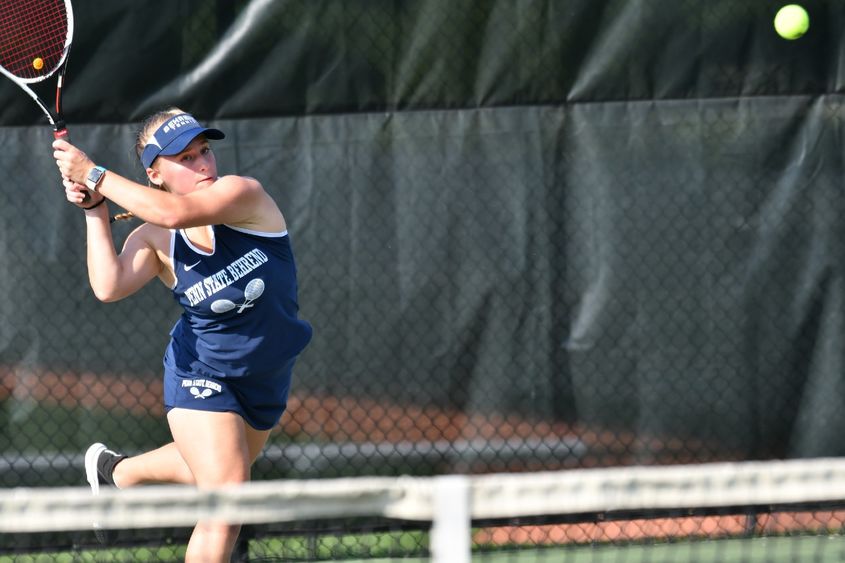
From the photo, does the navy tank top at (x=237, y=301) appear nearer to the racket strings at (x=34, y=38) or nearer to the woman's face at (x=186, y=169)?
the woman's face at (x=186, y=169)

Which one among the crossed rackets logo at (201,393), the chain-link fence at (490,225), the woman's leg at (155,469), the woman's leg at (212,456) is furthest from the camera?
the chain-link fence at (490,225)

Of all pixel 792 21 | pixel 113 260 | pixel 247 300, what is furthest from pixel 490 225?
pixel 113 260

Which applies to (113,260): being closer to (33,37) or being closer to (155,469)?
(155,469)

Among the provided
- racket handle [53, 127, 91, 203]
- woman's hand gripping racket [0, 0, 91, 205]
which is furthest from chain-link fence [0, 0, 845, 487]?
racket handle [53, 127, 91, 203]

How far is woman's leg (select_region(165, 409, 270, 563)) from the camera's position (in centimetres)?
298

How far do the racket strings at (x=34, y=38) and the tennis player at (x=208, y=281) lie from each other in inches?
40.0

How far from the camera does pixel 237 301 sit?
3.06 metres

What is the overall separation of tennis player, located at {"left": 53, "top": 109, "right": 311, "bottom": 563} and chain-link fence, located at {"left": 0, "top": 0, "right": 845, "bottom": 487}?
1139 millimetres

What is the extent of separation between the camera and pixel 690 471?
214cm

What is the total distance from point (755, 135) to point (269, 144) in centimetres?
177

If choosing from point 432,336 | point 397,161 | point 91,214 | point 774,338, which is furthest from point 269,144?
point 774,338

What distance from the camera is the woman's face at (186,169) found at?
3098 millimetres

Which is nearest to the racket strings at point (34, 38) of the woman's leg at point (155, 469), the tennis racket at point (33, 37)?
the tennis racket at point (33, 37)

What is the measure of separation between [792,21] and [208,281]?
8.11 ft
